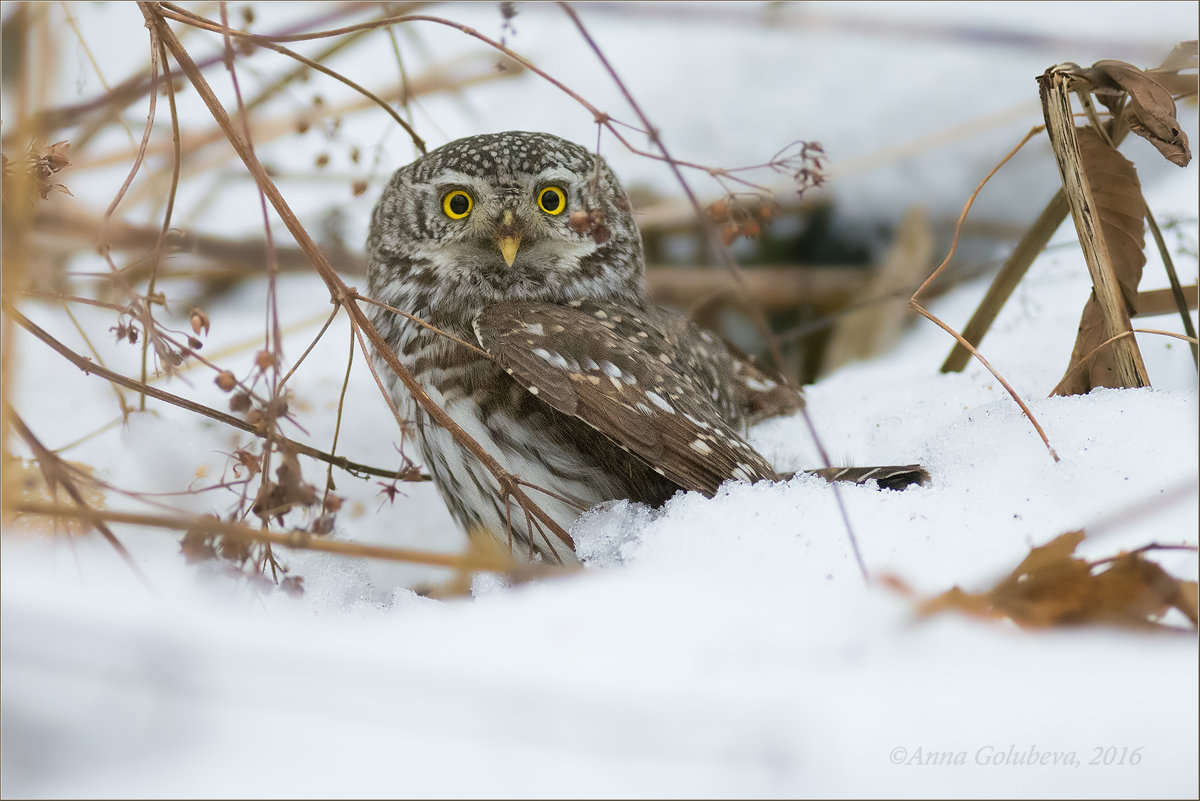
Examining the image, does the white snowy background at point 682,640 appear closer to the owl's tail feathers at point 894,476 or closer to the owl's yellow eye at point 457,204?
the owl's tail feathers at point 894,476

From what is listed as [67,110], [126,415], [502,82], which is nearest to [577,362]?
[126,415]

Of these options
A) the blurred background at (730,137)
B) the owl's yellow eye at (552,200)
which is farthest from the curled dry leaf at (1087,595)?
the blurred background at (730,137)

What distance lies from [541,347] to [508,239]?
13.8 inches

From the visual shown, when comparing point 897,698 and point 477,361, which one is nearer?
point 897,698

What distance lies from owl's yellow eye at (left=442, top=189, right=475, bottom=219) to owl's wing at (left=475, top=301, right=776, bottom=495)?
0.29m

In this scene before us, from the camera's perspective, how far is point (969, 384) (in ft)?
7.45

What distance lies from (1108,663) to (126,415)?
1524mm

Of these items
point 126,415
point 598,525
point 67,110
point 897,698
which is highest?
point 67,110

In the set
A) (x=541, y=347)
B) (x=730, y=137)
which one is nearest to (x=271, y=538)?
(x=541, y=347)

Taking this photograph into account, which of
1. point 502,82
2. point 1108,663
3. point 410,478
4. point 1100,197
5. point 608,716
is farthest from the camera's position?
point 502,82

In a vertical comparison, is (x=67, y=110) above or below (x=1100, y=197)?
above

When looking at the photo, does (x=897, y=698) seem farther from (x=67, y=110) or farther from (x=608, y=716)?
(x=67, y=110)

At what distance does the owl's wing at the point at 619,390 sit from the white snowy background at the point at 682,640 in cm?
9

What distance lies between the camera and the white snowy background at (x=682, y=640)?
0.92m
